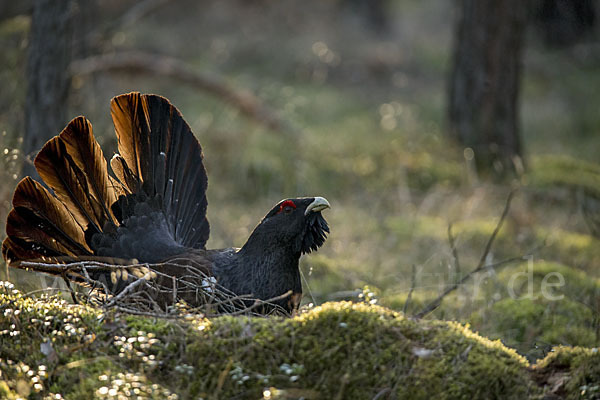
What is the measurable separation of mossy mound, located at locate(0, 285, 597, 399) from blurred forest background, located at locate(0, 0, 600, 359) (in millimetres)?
522

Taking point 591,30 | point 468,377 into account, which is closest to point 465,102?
point 468,377

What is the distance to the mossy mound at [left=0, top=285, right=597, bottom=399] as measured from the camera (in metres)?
2.69

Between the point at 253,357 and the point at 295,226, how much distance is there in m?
1.36

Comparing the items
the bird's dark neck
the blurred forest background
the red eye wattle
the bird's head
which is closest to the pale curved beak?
the bird's head

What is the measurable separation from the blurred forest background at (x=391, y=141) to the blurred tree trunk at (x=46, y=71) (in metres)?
0.01

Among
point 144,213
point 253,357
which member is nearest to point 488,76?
point 144,213

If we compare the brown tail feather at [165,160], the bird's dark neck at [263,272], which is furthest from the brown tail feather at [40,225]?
the bird's dark neck at [263,272]

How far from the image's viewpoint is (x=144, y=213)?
454 centimetres

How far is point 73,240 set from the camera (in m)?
4.28

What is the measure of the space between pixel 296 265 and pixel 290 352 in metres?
1.27

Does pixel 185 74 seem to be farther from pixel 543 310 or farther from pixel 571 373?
pixel 571 373

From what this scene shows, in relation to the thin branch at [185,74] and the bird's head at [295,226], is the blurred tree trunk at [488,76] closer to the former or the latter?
the thin branch at [185,74]

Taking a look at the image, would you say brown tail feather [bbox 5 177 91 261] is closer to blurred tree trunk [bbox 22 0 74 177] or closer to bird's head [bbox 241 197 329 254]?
bird's head [bbox 241 197 329 254]

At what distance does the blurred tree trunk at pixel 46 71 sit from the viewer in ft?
17.8
